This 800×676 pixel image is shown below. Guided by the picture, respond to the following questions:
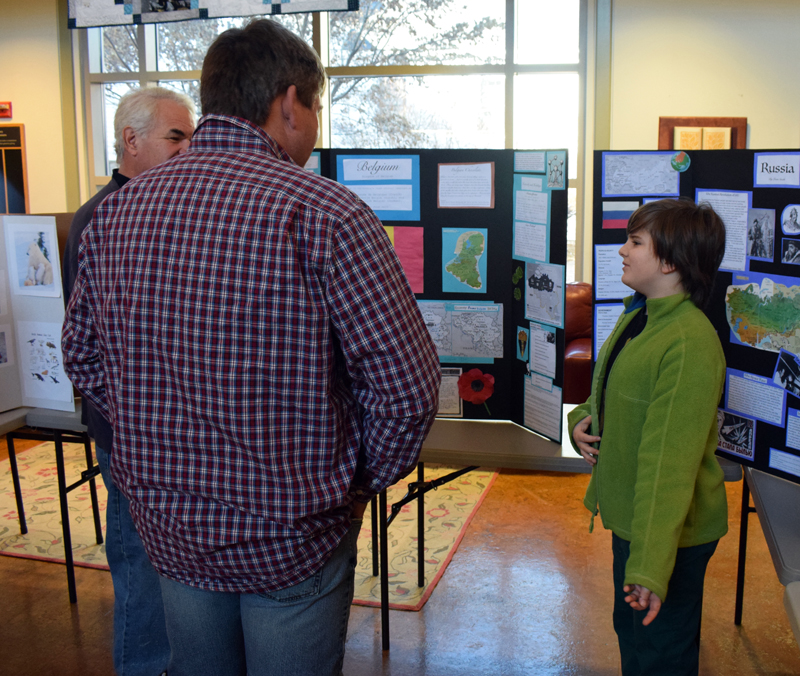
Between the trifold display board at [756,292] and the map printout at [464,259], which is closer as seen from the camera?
the trifold display board at [756,292]

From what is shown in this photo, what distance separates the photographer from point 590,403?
172 centimetres

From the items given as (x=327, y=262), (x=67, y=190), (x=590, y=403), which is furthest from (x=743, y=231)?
(x=67, y=190)

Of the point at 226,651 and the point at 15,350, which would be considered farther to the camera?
the point at 15,350

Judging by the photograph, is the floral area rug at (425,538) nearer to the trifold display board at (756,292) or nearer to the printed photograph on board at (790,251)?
the trifold display board at (756,292)

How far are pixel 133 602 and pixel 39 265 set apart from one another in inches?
45.9

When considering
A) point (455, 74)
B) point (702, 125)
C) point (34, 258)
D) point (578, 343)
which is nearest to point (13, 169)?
point (455, 74)

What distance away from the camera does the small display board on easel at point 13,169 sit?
584 centimetres

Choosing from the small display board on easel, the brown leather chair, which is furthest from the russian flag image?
the small display board on easel

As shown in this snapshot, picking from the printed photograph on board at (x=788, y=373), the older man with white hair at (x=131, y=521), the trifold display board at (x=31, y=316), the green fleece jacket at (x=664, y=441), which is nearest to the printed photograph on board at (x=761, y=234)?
the printed photograph on board at (x=788, y=373)

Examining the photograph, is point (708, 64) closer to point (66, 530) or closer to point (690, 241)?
point (690, 241)

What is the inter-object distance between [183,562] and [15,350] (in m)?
1.76

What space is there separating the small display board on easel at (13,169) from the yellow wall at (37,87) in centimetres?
5

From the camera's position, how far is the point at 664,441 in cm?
132

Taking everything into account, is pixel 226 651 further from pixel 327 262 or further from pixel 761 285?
pixel 761 285
